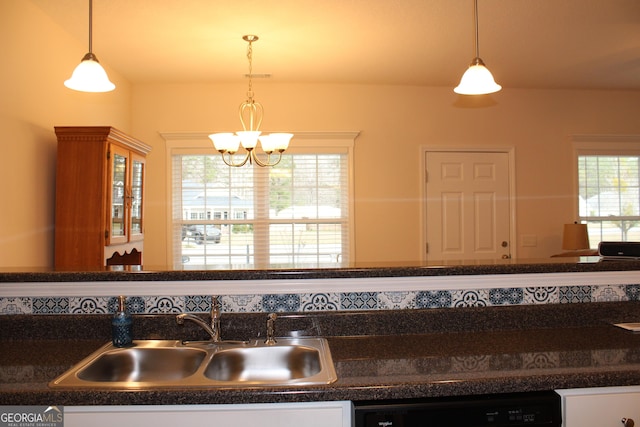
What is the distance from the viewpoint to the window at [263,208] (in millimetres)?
4695

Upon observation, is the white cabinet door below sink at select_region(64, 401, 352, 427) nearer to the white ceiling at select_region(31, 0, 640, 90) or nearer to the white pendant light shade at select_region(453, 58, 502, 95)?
the white pendant light shade at select_region(453, 58, 502, 95)

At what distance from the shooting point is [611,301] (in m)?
1.76

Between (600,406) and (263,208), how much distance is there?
3.74 meters

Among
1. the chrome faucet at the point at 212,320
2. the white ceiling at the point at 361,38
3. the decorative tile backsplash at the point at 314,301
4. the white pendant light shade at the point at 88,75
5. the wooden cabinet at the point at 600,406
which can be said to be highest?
the white ceiling at the point at 361,38

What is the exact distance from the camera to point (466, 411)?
120 centimetres

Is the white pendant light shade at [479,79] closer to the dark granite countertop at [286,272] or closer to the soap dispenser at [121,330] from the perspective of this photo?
the dark granite countertop at [286,272]

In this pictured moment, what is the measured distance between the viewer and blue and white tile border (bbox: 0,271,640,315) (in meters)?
1.63

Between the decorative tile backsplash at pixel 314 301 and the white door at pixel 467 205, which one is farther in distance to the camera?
the white door at pixel 467 205

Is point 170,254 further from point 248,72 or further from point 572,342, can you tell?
point 572,342

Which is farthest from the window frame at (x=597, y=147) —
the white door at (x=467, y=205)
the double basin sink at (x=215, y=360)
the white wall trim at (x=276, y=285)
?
the double basin sink at (x=215, y=360)

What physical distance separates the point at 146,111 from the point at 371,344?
12.8ft

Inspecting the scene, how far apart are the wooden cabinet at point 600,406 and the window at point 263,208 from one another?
3499mm

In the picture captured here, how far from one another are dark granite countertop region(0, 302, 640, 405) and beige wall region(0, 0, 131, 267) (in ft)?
5.08

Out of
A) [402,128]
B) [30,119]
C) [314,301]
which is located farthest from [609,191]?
[30,119]
